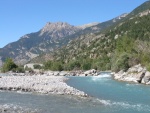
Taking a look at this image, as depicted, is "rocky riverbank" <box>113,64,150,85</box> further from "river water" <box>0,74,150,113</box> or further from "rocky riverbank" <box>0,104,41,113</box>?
"rocky riverbank" <box>0,104,41,113</box>

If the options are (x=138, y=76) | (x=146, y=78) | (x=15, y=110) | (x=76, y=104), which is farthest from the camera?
(x=138, y=76)

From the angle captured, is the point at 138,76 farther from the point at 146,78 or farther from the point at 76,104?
the point at 76,104

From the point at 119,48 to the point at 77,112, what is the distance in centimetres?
11078

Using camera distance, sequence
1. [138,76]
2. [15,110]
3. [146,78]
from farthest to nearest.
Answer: [138,76] → [146,78] → [15,110]

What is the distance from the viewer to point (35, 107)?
4531cm

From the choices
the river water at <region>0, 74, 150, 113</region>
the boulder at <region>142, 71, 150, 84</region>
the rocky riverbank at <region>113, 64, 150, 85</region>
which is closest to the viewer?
the river water at <region>0, 74, 150, 113</region>

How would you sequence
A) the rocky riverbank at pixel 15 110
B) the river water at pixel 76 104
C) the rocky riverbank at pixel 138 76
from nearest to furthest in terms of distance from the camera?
the rocky riverbank at pixel 15 110
the river water at pixel 76 104
the rocky riverbank at pixel 138 76

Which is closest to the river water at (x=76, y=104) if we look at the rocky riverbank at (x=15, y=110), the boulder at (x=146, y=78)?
the rocky riverbank at (x=15, y=110)

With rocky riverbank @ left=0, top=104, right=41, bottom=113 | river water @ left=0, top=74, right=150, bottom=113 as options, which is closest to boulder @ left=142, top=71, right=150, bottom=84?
river water @ left=0, top=74, right=150, bottom=113

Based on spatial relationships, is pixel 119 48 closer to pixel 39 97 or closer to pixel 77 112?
pixel 39 97

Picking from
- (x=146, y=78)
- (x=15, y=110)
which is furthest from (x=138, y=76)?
(x=15, y=110)

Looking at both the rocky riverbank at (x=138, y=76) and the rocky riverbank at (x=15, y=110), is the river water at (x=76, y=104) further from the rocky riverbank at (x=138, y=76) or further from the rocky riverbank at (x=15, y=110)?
the rocky riverbank at (x=138, y=76)

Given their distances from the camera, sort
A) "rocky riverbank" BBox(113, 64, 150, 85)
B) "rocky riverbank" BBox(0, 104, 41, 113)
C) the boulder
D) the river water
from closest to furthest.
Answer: "rocky riverbank" BBox(0, 104, 41, 113) → the river water → the boulder → "rocky riverbank" BBox(113, 64, 150, 85)

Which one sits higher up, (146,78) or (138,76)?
(138,76)
